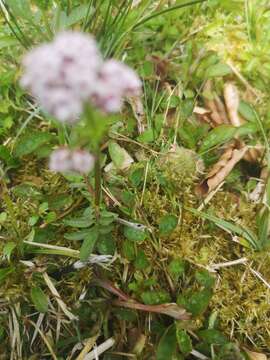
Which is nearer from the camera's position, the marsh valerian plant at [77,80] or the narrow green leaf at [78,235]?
the marsh valerian plant at [77,80]

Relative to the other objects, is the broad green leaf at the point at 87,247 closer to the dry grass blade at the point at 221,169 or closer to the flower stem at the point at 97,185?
the flower stem at the point at 97,185

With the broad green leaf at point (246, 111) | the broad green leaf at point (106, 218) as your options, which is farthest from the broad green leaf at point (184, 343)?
the broad green leaf at point (246, 111)

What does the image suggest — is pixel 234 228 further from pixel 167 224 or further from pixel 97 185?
pixel 97 185

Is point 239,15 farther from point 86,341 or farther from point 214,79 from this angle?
point 86,341

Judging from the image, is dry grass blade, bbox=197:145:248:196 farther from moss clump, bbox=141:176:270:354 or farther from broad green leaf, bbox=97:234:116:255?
broad green leaf, bbox=97:234:116:255

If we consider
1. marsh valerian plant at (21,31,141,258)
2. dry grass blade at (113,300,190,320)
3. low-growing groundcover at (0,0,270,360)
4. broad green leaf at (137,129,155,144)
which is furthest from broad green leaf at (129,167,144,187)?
marsh valerian plant at (21,31,141,258)
